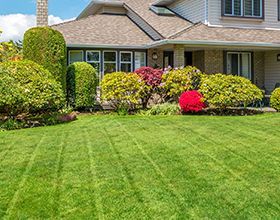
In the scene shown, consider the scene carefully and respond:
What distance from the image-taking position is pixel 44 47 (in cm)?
1366

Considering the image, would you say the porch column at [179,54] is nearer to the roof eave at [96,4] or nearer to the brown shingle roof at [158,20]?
the brown shingle roof at [158,20]

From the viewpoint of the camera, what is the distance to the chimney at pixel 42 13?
16891mm

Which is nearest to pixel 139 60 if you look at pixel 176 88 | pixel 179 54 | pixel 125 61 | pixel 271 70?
pixel 125 61

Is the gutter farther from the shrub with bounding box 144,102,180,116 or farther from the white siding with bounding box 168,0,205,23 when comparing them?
the shrub with bounding box 144,102,180,116

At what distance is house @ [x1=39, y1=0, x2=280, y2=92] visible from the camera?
17672mm

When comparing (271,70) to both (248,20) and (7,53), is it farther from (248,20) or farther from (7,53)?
(7,53)

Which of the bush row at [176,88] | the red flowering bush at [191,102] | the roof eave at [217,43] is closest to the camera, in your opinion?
the red flowering bush at [191,102]

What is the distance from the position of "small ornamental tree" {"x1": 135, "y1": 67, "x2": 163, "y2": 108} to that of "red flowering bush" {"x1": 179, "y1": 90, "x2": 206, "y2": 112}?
5.08 ft

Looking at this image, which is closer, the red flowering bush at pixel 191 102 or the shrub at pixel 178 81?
the red flowering bush at pixel 191 102

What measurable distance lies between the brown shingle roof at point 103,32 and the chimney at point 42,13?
4.51ft

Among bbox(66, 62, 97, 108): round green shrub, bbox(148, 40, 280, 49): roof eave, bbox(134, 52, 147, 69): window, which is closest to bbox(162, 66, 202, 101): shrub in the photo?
bbox(148, 40, 280, 49): roof eave

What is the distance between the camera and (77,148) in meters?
7.93

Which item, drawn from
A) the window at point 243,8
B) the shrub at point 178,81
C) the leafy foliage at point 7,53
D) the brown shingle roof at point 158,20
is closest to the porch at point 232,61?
the brown shingle roof at point 158,20

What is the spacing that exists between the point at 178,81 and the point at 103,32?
612 centimetres
